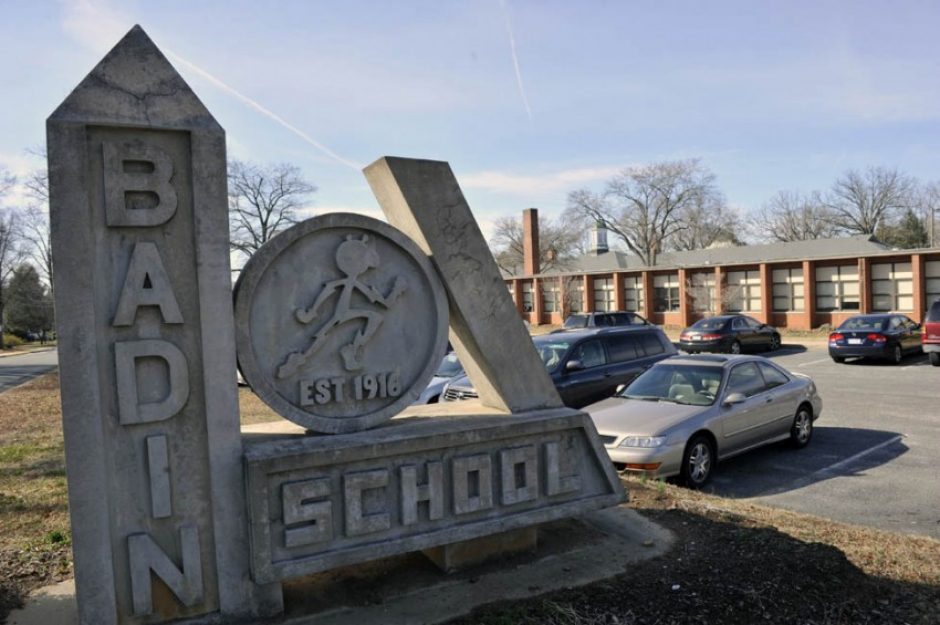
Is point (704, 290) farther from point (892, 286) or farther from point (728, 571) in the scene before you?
point (728, 571)

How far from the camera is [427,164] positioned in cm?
488

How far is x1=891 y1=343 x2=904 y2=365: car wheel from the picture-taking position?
19.6m

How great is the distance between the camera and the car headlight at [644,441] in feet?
24.6

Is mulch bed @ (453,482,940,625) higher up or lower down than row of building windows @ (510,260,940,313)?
lower down

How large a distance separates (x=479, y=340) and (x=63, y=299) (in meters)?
2.57

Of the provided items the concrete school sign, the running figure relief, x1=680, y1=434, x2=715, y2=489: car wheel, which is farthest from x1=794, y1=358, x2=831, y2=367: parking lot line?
the running figure relief

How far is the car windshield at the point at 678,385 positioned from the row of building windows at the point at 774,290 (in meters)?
23.4

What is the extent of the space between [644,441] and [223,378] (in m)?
4.98

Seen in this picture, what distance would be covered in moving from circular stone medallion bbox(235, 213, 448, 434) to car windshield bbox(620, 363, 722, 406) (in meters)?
4.78

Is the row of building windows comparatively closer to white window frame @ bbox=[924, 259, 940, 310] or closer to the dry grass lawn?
white window frame @ bbox=[924, 259, 940, 310]

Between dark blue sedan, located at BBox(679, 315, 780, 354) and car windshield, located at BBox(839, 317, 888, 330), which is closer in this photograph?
car windshield, located at BBox(839, 317, 888, 330)

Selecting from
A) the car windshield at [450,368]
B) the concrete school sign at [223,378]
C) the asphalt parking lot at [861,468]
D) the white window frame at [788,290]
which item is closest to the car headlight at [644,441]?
the asphalt parking lot at [861,468]

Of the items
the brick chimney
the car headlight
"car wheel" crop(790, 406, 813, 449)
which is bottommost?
"car wheel" crop(790, 406, 813, 449)

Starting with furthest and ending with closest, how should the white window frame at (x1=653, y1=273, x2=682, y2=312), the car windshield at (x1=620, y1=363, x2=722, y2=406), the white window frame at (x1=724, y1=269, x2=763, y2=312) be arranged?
the white window frame at (x1=653, y1=273, x2=682, y2=312) < the white window frame at (x1=724, y1=269, x2=763, y2=312) < the car windshield at (x1=620, y1=363, x2=722, y2=406)
